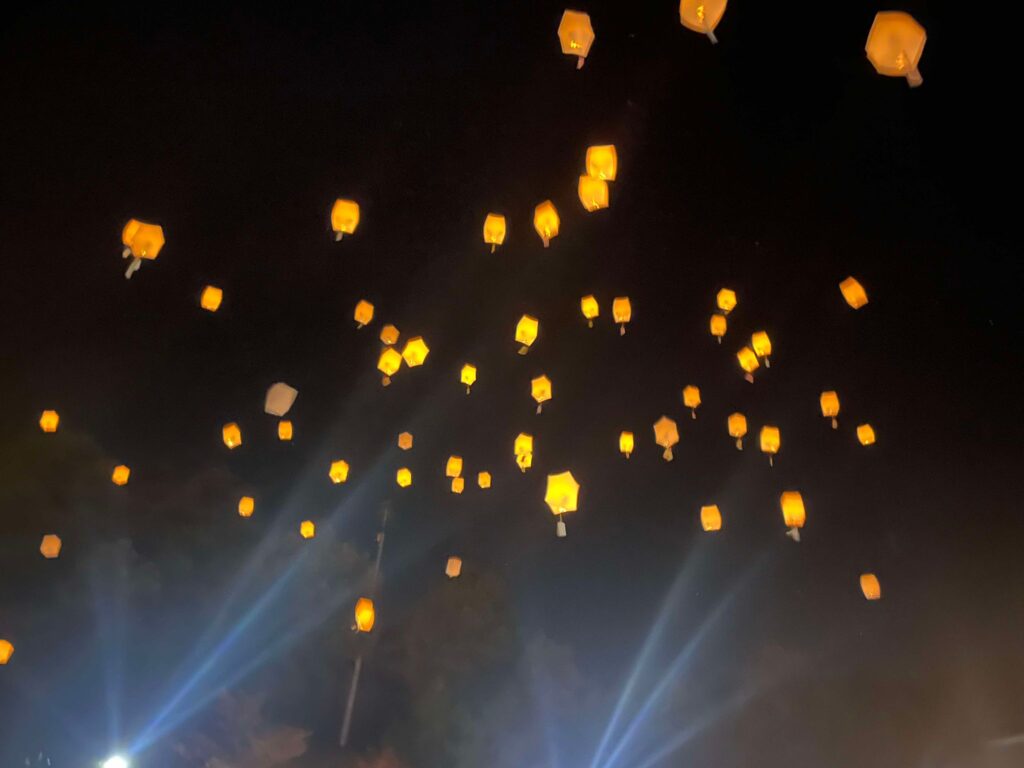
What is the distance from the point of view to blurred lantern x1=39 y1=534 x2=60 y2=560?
431 inches

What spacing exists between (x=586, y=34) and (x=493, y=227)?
2135 mm

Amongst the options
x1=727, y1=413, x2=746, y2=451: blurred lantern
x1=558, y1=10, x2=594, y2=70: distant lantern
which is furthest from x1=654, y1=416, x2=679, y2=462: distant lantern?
x1=558, y1=10, x2=594, y2=70: distant lantern

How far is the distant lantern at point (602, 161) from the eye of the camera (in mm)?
5969

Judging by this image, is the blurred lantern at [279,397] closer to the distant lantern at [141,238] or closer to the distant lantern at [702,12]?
the distant lantern at [141,238]

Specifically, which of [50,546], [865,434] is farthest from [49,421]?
[865,434]

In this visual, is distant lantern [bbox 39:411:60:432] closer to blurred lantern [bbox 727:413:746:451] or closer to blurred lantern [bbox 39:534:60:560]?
blurred lantern [bbox 39:534:60:560]

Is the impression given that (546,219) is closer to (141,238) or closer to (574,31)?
(574,31)

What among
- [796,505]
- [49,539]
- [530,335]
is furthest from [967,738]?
[49,539]

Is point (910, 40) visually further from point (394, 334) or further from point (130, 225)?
point (394, 334)

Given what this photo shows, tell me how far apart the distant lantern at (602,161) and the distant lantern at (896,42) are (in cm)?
232

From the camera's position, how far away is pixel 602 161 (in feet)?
19.7

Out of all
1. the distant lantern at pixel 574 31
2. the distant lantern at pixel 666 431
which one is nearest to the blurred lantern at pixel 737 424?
the distant lantern at pixel 666 431

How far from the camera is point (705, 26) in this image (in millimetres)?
4039

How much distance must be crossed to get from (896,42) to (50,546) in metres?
11.8
